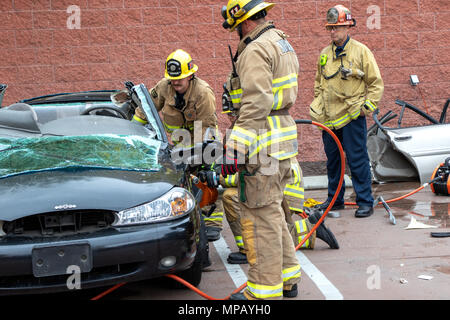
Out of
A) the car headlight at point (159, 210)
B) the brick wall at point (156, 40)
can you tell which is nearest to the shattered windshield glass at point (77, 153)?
the car headlight at point (159, 210)

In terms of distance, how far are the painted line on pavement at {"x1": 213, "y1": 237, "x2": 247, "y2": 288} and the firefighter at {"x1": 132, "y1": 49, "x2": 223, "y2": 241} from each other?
128 mm

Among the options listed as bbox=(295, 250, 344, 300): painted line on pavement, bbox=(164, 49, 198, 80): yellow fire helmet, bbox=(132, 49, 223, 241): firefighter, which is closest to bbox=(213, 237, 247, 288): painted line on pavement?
bbox=(132, 49, 223, 241): firefighter

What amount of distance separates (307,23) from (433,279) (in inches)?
219

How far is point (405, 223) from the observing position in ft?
20.2

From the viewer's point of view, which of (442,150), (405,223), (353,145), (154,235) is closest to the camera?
(154,235)

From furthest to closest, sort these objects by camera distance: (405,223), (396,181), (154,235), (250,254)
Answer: (396,181)
(405,223)
(250,254)
(154,235)

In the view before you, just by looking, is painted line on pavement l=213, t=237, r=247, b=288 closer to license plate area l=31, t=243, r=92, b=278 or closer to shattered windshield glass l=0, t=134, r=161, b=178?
shattered windshield glass l=0, t=134, r=161, b=178

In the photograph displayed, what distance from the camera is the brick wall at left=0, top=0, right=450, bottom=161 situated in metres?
8.98

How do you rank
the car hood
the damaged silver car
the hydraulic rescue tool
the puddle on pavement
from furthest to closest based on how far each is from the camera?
the damaged silver car, the hydraulic rescue tool, the puddle on pavement, the car hood

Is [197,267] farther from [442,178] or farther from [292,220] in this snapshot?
[442,178]

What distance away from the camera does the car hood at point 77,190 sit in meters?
3.68

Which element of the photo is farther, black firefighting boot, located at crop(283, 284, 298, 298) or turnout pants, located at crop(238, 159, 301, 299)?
black firefighting boot, located at crop(283, 284, 298, 298)

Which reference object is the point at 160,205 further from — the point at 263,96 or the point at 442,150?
the point at 442,150

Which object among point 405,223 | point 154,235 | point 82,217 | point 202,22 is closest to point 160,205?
point 154,235
